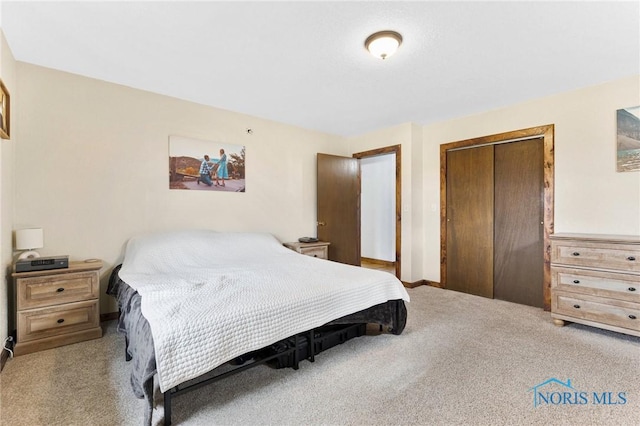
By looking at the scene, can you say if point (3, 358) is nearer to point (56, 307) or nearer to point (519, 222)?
point (56, 307)

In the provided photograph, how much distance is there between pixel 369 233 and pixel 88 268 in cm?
501

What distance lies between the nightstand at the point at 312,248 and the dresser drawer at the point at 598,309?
106 inches

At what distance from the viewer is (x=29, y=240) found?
2.49 meters

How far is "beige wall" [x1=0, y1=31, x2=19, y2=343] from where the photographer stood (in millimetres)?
2238

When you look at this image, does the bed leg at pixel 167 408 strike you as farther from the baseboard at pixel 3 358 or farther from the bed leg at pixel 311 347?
the baseboard at pixel 3 358

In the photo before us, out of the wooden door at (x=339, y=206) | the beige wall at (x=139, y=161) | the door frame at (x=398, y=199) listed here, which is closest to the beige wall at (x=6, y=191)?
the beige wall at (x=139, y=161)

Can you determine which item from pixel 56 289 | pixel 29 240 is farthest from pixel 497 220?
pixel 29 240

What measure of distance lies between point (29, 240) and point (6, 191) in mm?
418

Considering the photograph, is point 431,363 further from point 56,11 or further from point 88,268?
point 56,11

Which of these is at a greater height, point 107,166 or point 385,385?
point 107,166

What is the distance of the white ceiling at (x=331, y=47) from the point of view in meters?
1.96

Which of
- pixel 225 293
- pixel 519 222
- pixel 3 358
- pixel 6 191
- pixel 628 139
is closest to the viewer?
pixel 225 293

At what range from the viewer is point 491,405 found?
5.64 ft

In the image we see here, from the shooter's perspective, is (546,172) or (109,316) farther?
(546,172)
